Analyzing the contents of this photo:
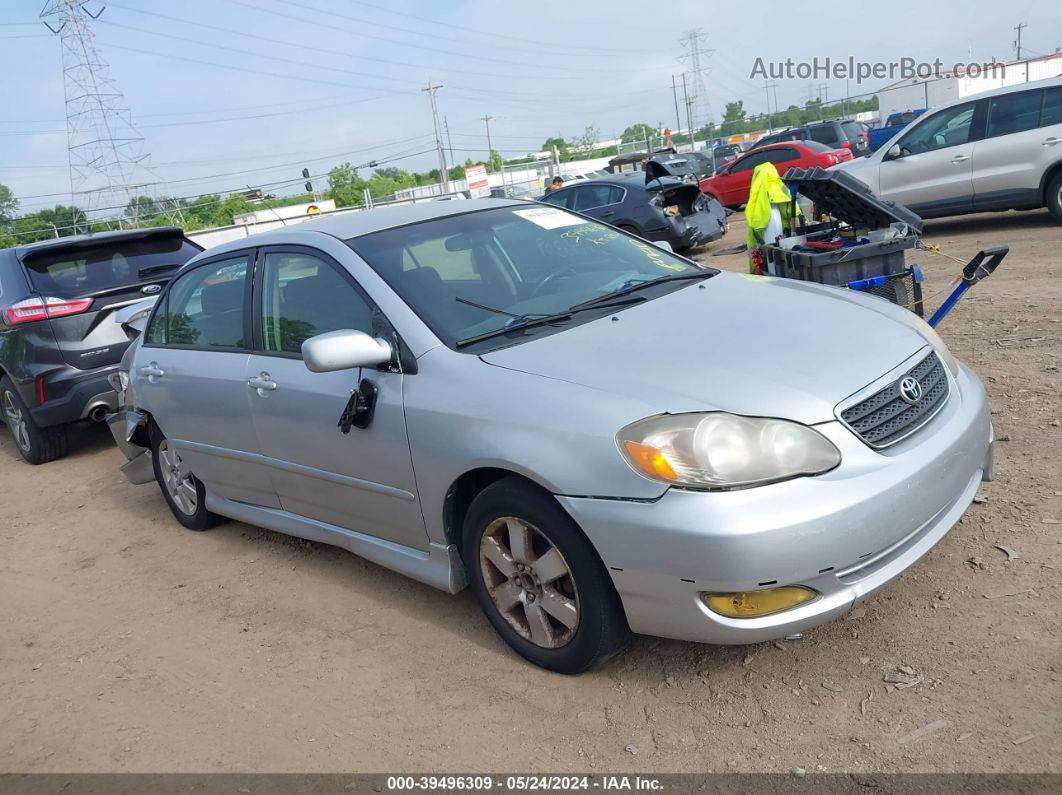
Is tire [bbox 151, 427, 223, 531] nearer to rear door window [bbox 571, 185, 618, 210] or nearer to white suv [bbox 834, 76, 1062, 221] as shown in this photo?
rear door window [bbox 571, 185, 618, 210]

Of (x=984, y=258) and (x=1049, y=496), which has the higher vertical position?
(x=984, y=258)

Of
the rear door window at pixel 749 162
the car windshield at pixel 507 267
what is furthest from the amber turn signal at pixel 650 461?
the rear door window at pixel 749 162

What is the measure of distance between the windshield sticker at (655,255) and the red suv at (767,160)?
13.3 m

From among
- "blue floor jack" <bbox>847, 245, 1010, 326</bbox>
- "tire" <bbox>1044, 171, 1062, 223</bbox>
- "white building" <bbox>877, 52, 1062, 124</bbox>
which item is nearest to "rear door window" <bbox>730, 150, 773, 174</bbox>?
"tire" <bbox>1044, 171, 1062, 223</bbox>

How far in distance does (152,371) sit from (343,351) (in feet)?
7.60

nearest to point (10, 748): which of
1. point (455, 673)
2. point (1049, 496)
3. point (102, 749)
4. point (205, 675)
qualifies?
point (102, 749)

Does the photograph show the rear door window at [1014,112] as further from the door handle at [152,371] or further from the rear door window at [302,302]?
the door handle at [152,371]

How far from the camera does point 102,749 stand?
3.20 metres

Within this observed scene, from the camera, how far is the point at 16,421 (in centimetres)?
764

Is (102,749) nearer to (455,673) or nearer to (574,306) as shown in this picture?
(455,673)

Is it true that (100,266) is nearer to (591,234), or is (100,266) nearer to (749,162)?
(591,234)

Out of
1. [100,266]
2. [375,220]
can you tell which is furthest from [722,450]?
[100,266]

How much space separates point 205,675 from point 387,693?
0.88 meters

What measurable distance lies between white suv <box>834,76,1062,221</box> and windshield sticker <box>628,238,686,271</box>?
8183 mm
